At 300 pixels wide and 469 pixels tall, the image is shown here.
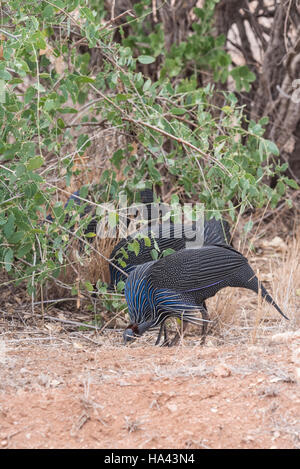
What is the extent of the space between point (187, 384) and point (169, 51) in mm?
3560

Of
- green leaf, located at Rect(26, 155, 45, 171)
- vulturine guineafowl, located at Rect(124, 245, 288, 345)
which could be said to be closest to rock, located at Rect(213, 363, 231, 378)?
vulturine guineafowl, located at Rect(124, 245, 288, 345)

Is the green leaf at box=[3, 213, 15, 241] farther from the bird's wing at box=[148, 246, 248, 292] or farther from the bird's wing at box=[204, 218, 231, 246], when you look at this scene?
the bird's wing at box=[204, 218, 231, 246]

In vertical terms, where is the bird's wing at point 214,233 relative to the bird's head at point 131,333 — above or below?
above

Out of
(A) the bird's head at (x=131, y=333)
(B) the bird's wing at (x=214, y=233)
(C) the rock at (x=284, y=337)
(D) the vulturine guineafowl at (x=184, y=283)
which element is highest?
(B) the bird's wing at (x=214, y=233)

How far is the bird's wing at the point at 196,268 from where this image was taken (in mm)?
3174

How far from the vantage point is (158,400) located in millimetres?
2234

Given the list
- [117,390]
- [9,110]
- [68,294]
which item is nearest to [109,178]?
[68,294]

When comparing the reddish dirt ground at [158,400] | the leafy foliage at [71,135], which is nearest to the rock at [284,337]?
the reddish dirt ground at [158,400]

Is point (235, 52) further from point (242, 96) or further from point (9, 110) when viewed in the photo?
point (9, 110)

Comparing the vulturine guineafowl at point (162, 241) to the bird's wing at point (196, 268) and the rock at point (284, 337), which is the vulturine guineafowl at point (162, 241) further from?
the rock at point (284, 337)

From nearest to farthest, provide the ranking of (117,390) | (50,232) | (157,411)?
(157,411), (117,390), (50,232)

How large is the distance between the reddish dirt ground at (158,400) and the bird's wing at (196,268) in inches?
17.9

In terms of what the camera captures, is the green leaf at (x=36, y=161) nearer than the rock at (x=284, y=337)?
Yes
